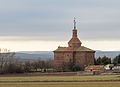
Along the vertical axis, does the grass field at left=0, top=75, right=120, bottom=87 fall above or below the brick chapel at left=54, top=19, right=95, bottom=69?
below

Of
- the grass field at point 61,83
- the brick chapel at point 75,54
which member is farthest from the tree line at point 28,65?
the grass field at point 61,83

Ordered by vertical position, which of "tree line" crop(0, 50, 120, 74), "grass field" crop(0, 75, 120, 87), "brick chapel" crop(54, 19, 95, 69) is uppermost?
"brick chapel" crop(54, 19, 95, 69)

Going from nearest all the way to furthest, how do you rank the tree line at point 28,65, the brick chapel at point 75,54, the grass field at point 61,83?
the grass field at point 61,83 → the tree line at point 28,65 → the brick chapel at point 75,54

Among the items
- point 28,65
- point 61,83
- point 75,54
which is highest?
point 75,54

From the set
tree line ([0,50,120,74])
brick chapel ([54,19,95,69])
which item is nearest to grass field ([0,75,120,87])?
tree line ([0,50,120,74])

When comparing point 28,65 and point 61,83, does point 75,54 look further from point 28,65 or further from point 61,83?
point 61,83

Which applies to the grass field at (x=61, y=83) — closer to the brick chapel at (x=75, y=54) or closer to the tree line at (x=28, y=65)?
the tree line at (x=28, y=65)

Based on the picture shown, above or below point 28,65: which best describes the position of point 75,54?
above

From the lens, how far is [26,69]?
140125mm

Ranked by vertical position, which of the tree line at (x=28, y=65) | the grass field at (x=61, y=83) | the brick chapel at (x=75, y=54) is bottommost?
the grass field at (x=61, y=83)

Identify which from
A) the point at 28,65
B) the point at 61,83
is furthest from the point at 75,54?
the point at 61,83

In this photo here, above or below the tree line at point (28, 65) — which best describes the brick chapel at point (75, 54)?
above

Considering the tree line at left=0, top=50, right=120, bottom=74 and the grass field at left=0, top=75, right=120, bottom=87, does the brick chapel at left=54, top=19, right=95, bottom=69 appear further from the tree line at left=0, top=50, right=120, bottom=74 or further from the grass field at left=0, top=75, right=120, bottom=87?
the grass field at left=0, top=75, right=120, bottom=87

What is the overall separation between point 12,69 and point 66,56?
37497 mm
